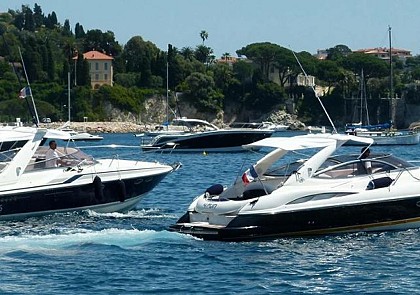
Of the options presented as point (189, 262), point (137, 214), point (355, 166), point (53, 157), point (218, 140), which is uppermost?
point (53, 157)

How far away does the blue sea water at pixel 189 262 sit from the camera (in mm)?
18297

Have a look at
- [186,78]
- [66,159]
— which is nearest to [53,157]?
[66,159]

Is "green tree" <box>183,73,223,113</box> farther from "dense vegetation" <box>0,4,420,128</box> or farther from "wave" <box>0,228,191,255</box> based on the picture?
"wave" <box>0,228,191,255</box>

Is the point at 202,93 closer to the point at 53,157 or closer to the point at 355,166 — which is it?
the point at 53,157

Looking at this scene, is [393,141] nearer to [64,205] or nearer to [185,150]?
[185,150]

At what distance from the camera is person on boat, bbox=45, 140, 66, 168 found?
27.3 meters

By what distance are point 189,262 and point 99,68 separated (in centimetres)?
14386

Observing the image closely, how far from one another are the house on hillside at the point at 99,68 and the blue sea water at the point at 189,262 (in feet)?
452

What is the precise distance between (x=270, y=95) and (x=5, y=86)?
44581 millimetres

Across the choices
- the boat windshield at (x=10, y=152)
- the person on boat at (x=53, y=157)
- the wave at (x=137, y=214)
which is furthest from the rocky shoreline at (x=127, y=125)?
the person on boat at (x=53, y=157)

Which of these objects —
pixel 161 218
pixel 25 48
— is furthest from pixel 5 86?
pixel 161 218

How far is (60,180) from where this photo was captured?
2670 cm

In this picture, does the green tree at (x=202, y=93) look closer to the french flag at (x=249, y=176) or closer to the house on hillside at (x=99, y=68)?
the house on hillside at (x=99, y=68)

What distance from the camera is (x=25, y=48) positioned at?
499 feet
